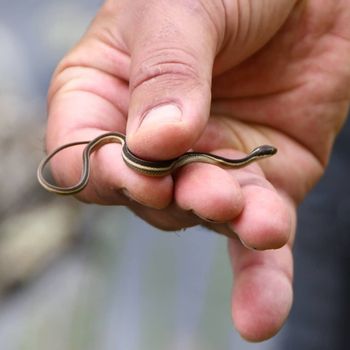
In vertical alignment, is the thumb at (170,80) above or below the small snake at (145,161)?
above

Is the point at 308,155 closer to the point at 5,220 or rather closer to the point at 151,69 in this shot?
the point at 151,69

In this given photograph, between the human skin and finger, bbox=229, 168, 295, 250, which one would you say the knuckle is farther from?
finger, bbox=229, 168, 295, 250

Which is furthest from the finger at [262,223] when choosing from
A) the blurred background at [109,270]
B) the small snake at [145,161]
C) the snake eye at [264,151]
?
the blurred background at [109,270]

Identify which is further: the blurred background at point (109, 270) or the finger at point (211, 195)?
the blurred background at point (109, 270)

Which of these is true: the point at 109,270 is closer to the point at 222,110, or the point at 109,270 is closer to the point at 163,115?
the point at 222,110

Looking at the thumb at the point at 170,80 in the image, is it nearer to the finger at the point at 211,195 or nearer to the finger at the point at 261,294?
the finger at the point at 211,195

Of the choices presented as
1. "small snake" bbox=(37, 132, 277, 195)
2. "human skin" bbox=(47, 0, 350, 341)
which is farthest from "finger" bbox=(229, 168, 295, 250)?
"small snake" bbox=(37, 132, 277, 195)

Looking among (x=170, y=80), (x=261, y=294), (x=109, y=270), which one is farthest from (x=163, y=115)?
(x=109, y=270)
